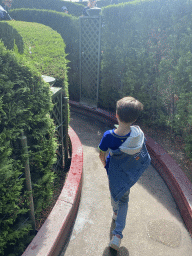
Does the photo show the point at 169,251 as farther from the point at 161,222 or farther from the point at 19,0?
the point at 19,0

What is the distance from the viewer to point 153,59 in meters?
4.88

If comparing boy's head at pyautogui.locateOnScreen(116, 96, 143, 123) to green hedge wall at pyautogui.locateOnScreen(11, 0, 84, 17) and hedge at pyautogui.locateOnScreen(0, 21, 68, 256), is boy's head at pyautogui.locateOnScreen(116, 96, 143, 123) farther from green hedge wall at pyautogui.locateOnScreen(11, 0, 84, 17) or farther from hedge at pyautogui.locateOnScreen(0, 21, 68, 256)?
green hedge wall at pyautogui.locateOnScreen(11, 0, 84, 17)

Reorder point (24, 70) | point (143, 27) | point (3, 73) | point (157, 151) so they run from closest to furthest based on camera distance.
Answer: point (3, 73), point (24, 70), point (157, 151), point (143, 27)

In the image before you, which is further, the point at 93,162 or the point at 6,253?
the point at 93,162

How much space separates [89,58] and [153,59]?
2.78 metres

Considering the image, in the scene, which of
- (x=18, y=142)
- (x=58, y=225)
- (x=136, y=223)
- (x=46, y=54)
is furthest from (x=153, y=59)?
(x=58, y=225)

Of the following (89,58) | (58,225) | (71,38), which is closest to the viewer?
(58,225)

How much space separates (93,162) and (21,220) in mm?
2384

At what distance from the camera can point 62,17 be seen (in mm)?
8484

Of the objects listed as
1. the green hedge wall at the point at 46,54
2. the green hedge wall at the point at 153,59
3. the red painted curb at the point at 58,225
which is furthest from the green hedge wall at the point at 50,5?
the red painted curb at the point at 58,225

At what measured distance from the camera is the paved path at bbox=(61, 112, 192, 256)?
2.52m

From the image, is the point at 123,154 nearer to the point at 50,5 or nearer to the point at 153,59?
the point at 153,59

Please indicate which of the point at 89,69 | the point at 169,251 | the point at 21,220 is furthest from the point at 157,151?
the point at 89,69

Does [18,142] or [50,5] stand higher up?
Answer: [50,5]
